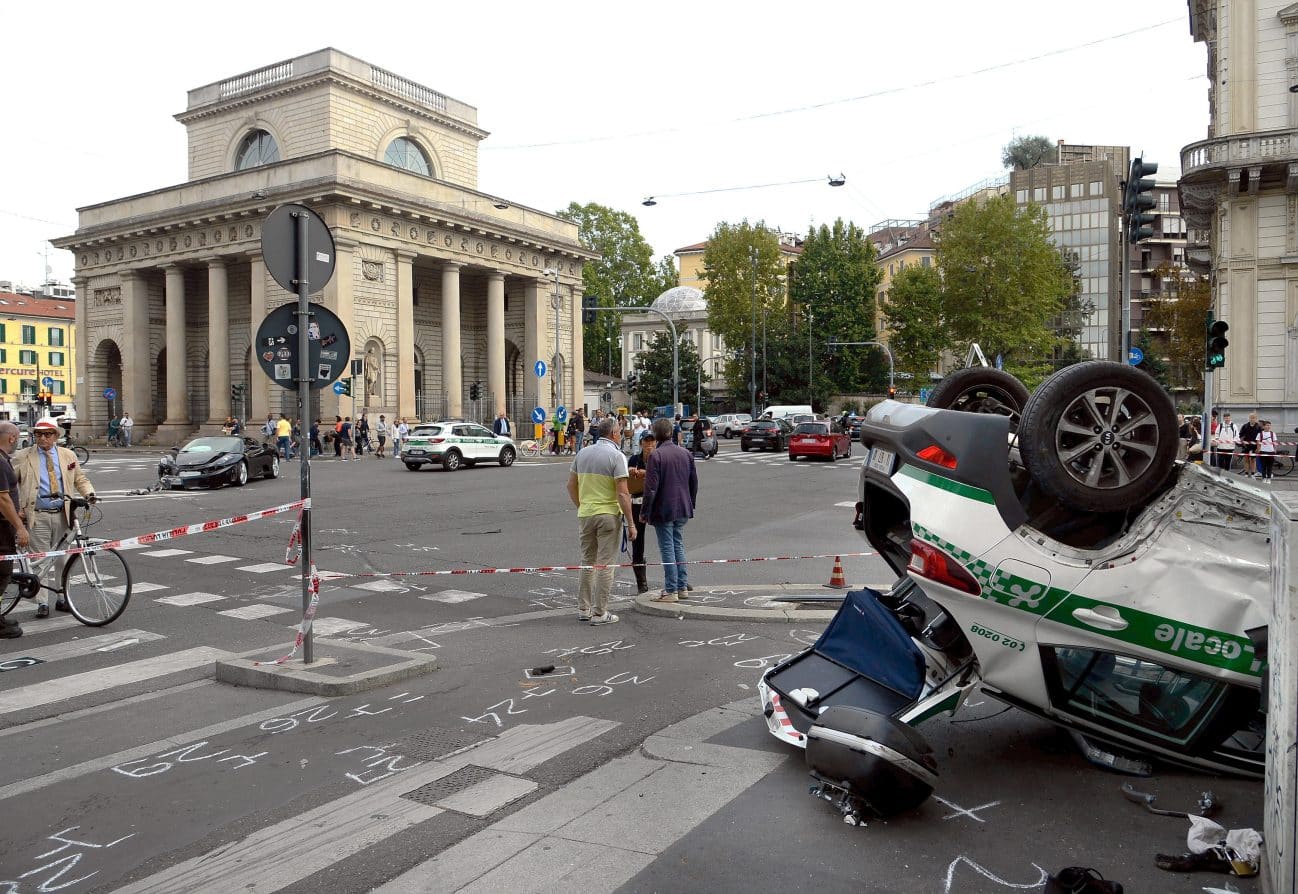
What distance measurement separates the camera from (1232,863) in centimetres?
364

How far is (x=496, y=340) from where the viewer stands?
49.2 meters

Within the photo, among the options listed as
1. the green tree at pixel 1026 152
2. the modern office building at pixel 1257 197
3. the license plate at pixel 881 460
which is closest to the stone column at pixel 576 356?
the modern office building at pixel 1257 197

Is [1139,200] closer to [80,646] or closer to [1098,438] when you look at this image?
[1098,438]

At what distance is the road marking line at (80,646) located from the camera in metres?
7.69

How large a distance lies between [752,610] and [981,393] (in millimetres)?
3589

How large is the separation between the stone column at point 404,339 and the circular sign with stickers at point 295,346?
36581mm

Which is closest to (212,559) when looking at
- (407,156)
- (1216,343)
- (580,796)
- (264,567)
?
(264,567)

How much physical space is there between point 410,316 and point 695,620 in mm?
37452

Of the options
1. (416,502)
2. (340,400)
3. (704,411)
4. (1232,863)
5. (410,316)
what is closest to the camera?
(1232,863)

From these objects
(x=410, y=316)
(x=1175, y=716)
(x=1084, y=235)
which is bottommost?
(x=1175, y=716)

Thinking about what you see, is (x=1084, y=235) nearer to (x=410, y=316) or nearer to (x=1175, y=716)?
(x=410, y=316)

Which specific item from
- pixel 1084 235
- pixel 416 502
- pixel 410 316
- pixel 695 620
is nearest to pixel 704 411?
pixel 1084 235

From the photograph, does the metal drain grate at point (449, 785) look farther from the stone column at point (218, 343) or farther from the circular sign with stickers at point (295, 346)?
the stone column at point (218, 343)

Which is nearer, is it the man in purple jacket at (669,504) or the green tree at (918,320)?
the man in purple jacket at (669,504)
